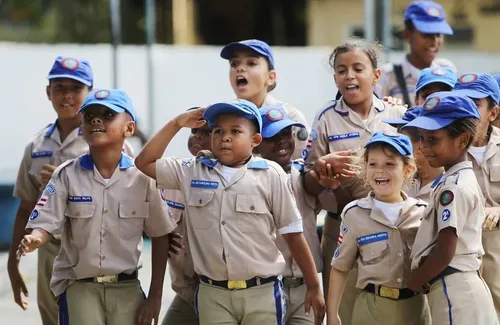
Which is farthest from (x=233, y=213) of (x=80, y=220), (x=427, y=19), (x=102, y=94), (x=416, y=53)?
(x=427, y=19)

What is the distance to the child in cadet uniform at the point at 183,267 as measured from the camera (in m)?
6.20

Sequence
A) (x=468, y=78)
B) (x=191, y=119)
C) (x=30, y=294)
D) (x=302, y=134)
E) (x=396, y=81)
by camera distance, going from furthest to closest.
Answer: (x=30, y=294) → (x=396, y=81) → (x=302, y=134) → (x=468, y=78) → (x=191, y=119)

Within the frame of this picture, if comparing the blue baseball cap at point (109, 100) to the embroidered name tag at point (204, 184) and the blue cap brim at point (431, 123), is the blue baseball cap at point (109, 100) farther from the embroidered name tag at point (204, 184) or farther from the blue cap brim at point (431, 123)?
the blue cap brim at point (431, 123)

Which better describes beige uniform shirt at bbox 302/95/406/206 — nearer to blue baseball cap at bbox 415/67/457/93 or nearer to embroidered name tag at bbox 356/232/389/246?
blue baseball cap at bbox 415/67/457/93

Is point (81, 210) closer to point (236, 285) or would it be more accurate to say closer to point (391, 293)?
point (236, 285)

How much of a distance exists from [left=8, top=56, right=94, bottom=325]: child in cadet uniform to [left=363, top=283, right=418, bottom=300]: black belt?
2.04 metres

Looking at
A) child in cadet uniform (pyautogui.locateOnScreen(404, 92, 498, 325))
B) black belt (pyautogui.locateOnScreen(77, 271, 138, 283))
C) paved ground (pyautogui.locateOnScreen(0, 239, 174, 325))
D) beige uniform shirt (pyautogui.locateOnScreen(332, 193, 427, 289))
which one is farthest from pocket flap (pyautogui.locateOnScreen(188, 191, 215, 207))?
paved ground (pyautogui.locateOnScreen(0, 239, 174, 325))

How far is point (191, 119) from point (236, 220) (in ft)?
1.84

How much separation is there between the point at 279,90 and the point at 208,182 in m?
5.85

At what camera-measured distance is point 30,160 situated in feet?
22.6

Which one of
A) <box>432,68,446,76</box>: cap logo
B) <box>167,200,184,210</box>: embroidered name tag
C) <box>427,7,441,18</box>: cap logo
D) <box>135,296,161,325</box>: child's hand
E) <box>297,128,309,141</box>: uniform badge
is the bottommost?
<box>135,296,161,325</box>: child's hand

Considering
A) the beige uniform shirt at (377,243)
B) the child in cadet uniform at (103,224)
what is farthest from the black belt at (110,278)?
the beige uniform shirt at (377,243)

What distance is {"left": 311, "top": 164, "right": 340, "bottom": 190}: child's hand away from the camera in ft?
19.7

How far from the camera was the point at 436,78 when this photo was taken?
22.4 ft
